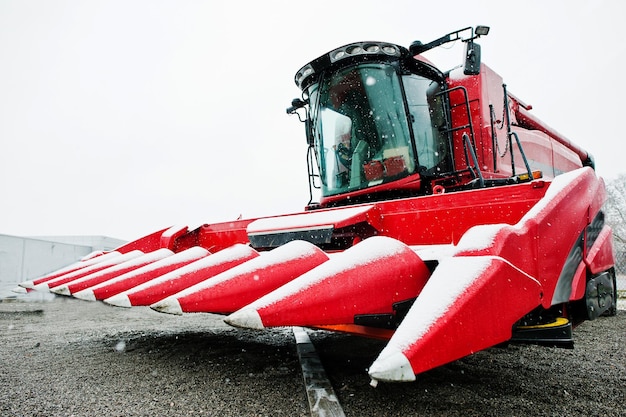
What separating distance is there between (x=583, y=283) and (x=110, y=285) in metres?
2.70

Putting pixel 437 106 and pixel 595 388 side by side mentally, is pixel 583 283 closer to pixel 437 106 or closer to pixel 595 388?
pixel 595 388

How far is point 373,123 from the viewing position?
139 inches

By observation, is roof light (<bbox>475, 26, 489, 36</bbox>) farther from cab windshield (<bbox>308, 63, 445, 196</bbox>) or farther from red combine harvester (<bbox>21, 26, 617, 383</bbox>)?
cab windshield (<bbox>308, 63, 445, 196</bbox>)

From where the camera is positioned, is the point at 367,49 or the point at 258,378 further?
the point at 367,49

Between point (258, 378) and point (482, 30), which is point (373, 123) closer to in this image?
point (482, 30)

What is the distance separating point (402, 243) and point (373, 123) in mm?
1958

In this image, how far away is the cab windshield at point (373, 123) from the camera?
3.44 meters

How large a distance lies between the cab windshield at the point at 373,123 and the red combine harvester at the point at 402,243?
1 cm

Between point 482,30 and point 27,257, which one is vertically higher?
point 482,30

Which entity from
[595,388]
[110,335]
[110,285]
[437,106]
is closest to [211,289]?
[110,285]

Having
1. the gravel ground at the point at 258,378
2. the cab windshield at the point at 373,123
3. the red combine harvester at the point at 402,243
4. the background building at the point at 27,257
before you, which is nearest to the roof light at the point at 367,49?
the red combine harvester at the point at 402,243

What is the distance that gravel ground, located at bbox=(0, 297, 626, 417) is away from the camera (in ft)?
6.03

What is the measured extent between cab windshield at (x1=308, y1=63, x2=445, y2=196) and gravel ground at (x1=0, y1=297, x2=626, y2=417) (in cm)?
151

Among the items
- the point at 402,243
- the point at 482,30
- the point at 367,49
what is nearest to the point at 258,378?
the point at 402,243
